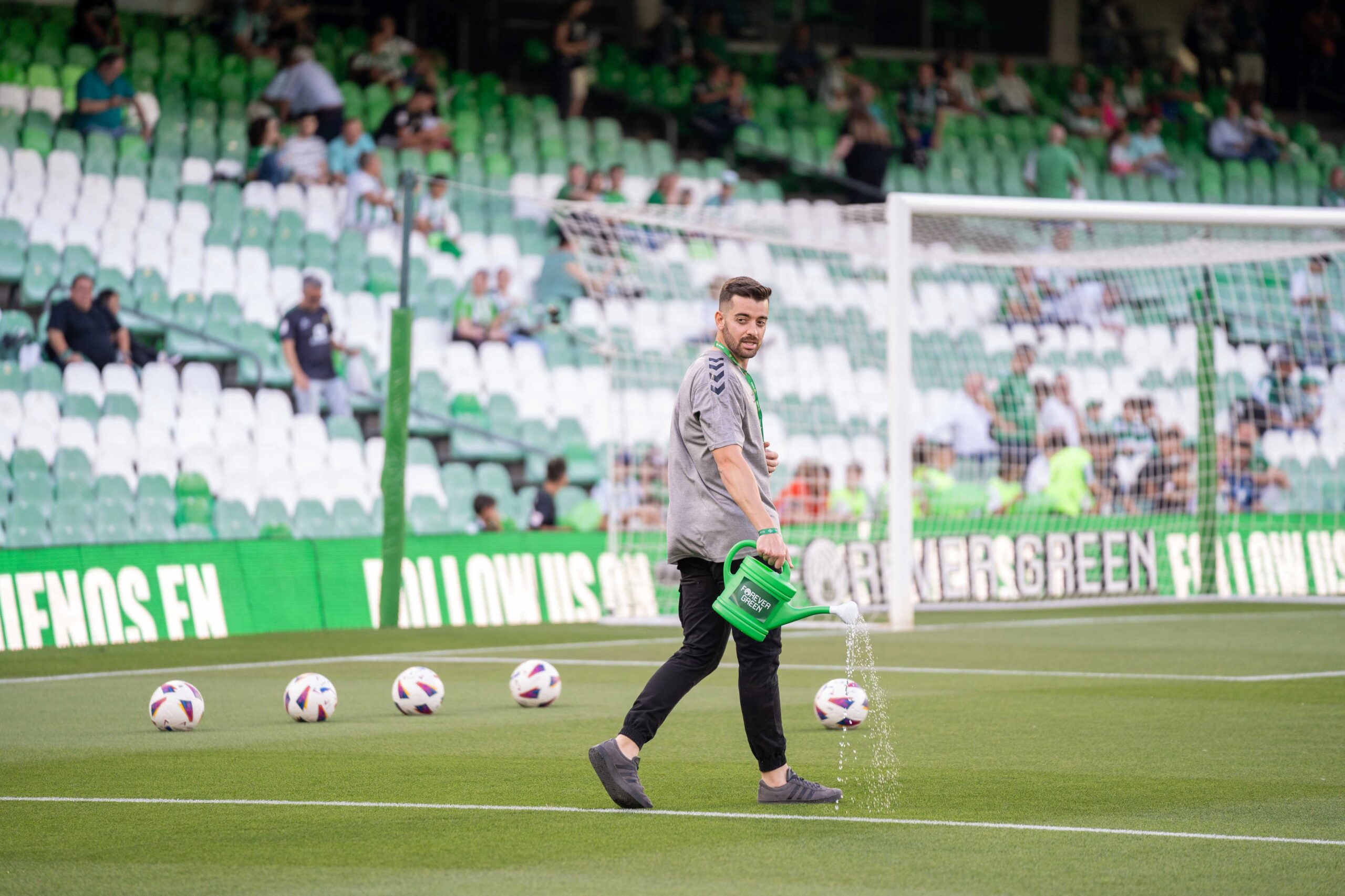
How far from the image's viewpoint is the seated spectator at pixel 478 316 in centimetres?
1981

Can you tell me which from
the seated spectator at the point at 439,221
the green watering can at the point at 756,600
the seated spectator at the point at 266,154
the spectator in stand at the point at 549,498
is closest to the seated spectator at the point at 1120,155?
the seated spectator at the point at 439,221

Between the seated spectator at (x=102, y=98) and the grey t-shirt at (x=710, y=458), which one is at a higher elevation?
the seated spectator at (x=102, y=98)

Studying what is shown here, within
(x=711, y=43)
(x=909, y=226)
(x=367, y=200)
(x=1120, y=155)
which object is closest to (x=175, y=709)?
(x=909, y=226)

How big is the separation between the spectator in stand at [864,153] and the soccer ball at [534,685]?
51.7 feet

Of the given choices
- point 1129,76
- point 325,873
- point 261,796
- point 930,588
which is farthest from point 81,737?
point 1129,76

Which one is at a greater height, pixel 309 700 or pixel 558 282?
pixel 558 282

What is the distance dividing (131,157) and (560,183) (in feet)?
17.6

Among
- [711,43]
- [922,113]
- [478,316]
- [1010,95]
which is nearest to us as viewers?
[478,316]

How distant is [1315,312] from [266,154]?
12.8m

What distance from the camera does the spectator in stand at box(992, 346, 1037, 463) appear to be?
20125 millimetres

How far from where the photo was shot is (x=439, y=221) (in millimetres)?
20828

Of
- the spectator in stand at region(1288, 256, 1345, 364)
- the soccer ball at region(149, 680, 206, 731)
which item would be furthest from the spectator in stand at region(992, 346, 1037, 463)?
the soccer ball at region(149, 680, 206, 731)

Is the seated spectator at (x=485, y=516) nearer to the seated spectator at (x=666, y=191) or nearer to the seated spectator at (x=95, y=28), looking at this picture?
the seated spectator at (x=666, y=191)

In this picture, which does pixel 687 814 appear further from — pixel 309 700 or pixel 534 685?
pixel 534 685
